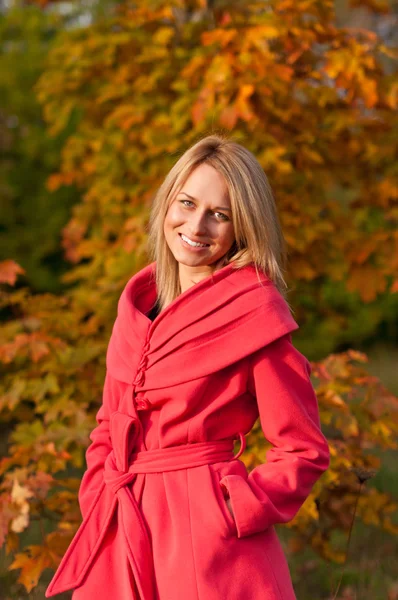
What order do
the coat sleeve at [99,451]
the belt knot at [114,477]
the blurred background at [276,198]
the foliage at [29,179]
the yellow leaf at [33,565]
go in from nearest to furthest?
the belt knot at [114,477], the coat sleeve at [99,451], the yellow leaf at [33,565], the blurred background at [276,198], the foliage at [29,179]

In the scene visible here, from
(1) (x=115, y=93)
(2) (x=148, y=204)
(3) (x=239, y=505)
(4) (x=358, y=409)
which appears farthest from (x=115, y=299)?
(3) (x=239, y=505)

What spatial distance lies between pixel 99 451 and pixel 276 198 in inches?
86.5

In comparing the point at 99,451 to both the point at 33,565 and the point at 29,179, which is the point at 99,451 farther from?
the point at 29,179

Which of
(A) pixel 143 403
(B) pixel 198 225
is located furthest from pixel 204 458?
(B) pixel 198 225

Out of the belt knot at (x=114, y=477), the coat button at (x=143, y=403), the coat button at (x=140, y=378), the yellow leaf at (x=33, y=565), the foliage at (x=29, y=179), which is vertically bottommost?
the yellow leaf at (x=33, y=565)

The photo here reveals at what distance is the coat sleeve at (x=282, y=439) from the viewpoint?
1830mm

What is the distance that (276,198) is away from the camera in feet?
13.3

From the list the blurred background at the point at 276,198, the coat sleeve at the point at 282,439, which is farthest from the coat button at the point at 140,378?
the blurred background at the point at 276,198

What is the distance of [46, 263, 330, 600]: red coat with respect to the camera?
182 cm

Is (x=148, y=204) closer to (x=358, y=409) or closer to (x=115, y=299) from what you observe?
(x=115, y=299)

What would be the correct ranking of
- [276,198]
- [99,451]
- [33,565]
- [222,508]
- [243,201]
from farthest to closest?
[276,198] → [33,565] → [99,451] → [243,201] → [222,508]

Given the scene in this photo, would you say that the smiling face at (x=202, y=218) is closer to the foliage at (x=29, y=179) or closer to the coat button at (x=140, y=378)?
the coat button at (x=140, y=378)

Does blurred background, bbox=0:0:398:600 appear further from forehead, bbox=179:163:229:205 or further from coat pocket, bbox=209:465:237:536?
forehead, bbox=179:163:229:205

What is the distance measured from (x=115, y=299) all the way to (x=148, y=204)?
0.52m
